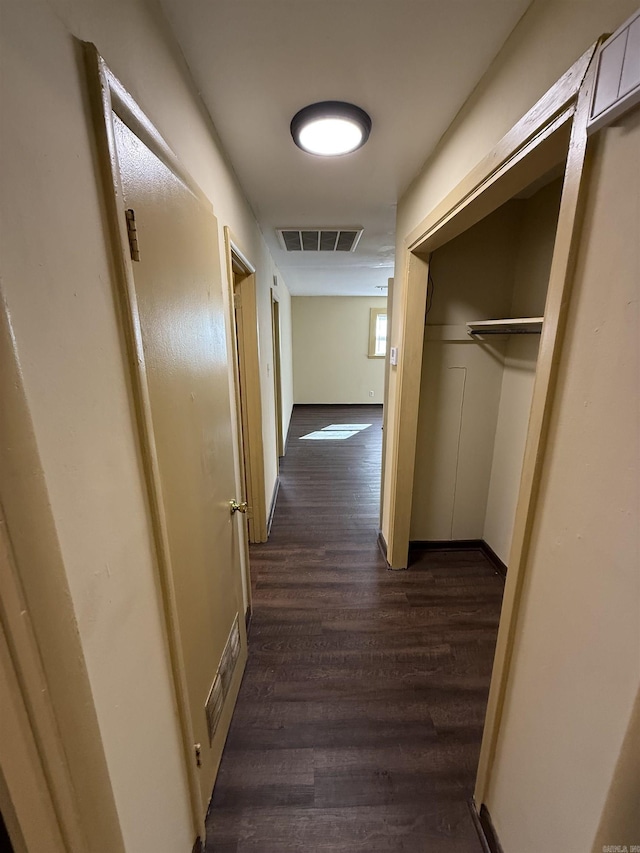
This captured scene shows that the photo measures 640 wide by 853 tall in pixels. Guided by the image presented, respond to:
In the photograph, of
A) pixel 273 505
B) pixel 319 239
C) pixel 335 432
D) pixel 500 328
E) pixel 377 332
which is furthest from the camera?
pixel 377 332

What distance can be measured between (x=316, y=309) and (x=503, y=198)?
6.01 m

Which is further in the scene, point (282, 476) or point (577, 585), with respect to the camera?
point (282, 476)

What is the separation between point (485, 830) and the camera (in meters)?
1.13

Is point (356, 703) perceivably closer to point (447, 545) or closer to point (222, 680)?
point (222, 680)

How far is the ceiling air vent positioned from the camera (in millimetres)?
2686

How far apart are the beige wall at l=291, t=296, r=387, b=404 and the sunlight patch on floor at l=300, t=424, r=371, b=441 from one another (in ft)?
4.73

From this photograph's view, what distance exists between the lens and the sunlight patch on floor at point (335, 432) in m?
5.45

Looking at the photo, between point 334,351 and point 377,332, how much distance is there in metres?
0.97

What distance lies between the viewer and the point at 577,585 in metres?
0.73

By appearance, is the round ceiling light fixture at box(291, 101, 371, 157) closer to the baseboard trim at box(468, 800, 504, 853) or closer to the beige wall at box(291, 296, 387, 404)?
the baseboard trim at box(468, 800, 504, 853)

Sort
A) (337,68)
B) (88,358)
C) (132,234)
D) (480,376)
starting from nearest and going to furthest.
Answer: (88,358) < (132,234) < (337,68) < (480,376)

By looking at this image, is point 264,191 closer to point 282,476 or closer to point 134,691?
point 134,691

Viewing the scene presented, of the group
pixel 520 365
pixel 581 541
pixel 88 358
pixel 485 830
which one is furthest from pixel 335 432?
pixel 88 358

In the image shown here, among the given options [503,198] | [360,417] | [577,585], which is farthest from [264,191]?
[360,417]
